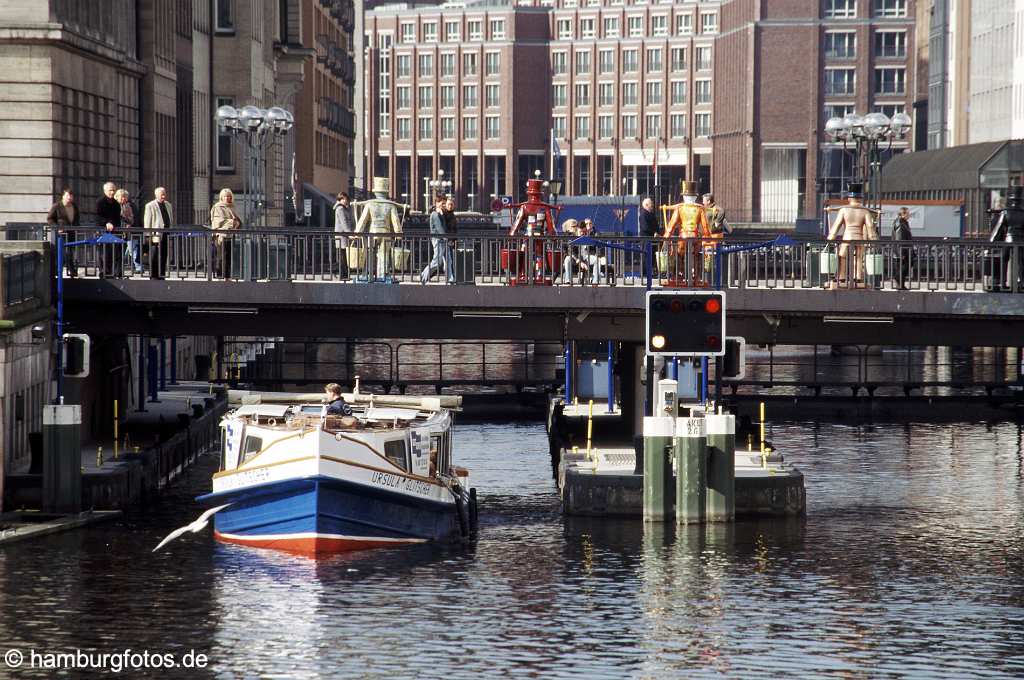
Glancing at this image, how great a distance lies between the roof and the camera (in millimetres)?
106375

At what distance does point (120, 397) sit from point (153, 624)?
73.6 ft

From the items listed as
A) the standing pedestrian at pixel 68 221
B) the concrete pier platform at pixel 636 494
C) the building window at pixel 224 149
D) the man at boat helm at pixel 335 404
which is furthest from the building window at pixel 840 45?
the man at boat helm at pixel 335 404

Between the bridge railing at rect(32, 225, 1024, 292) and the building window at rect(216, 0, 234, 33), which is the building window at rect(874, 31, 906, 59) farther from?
the bridge railing at rect(32, 225, 1024, 292)

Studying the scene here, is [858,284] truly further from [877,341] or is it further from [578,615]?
[578,615]

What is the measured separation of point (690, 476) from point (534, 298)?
6107mm

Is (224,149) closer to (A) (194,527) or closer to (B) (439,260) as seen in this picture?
(B) (439,260)

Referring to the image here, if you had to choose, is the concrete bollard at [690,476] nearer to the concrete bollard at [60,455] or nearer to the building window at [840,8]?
the concrete bollard at [60,455]

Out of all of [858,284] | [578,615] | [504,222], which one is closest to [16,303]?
[578,615]

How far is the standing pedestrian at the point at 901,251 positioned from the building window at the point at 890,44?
12904 centimetres

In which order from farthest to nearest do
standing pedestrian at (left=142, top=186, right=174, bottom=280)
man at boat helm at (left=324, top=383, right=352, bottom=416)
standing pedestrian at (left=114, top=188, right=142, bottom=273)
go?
standing pedestrian at (left=114, top=188, right=142, bottom=273) → standing pedestrian at (left=142, top=186, right=174, bottom=280) → man at boat helm at (left=324, top=383, right=352, bottom=416)

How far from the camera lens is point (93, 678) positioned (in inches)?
1071

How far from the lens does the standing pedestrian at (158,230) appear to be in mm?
43781

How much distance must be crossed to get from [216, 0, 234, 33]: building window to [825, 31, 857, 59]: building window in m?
99.4

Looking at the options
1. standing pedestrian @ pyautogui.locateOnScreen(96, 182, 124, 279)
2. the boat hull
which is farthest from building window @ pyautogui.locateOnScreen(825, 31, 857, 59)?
the boat hull
